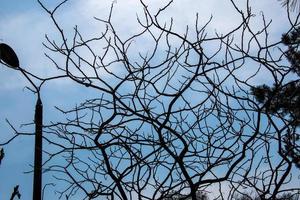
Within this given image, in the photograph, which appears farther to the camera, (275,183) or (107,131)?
(107,131)

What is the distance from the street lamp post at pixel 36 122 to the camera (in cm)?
345

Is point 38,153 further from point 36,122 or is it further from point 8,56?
point 8,56

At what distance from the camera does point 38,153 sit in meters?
3.53

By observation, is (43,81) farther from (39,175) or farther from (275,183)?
(275,183)

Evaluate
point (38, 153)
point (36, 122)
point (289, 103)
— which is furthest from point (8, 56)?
point (289, 103)

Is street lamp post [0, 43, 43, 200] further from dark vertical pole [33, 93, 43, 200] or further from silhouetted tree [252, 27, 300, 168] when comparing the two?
Result: silhouetted tree [252, 27, 300, 168]

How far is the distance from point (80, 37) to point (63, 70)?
44cm

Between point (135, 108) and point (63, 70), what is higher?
point (63, 70)

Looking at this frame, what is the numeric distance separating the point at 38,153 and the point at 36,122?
31 cm

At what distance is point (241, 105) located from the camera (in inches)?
162

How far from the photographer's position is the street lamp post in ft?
11.3

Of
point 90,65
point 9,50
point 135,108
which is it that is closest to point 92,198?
point 135,108

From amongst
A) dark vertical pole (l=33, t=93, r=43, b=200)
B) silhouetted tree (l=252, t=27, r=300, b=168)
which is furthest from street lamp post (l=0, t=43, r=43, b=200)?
silhouetted tree (l=252, t=27, r=300, b=168)

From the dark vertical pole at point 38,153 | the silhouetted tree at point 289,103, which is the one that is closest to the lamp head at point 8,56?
the dark vertical pole at point 38,153
